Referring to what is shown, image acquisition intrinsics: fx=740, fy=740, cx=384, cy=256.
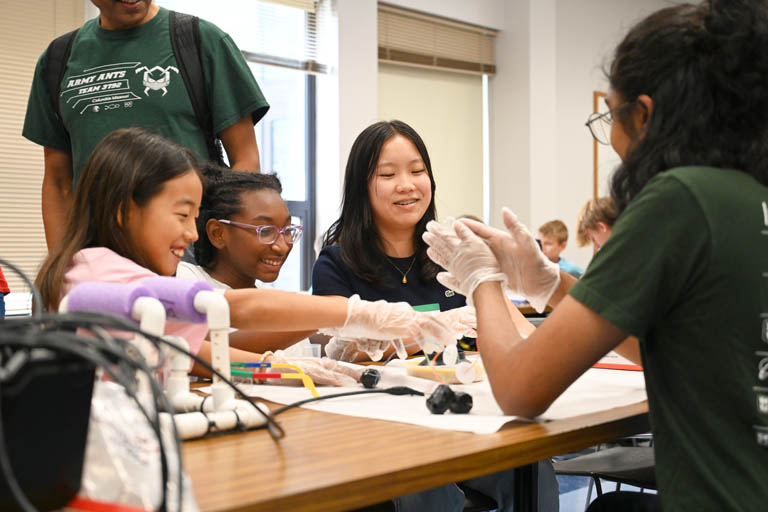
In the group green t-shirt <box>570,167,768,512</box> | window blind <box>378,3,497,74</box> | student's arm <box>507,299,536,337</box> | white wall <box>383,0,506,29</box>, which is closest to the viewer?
green t-shirt <box>570,167,768,512</box>

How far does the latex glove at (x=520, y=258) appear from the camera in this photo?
1.28 metres

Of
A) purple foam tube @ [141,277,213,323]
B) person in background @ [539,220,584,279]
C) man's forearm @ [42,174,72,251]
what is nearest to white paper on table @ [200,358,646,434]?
purple foam tube @ [141,277,213,323]

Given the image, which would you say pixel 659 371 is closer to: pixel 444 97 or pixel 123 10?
pixel 123 10

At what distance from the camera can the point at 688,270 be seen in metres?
0.84

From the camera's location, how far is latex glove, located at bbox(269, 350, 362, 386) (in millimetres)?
1304

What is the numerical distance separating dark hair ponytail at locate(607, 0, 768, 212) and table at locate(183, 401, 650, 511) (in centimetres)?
35

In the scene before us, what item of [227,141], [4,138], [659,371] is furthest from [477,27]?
[659,371]

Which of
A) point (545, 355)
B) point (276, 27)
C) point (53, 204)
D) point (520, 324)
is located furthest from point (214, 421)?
point (276, 27)

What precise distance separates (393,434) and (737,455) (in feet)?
1.26

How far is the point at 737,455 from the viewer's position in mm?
816

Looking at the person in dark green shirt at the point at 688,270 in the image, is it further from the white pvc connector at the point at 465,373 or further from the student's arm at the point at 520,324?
the student's arm at the point at 520,324

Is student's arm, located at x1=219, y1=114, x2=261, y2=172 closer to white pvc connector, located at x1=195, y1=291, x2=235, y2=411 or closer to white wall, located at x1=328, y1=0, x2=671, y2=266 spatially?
white pvc connector, located at x1=195, y1=291, x2=235, y2=411

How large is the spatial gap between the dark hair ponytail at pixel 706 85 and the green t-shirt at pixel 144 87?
4.12 ft

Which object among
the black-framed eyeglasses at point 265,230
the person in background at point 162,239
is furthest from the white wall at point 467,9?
the person in background at point 162,239
